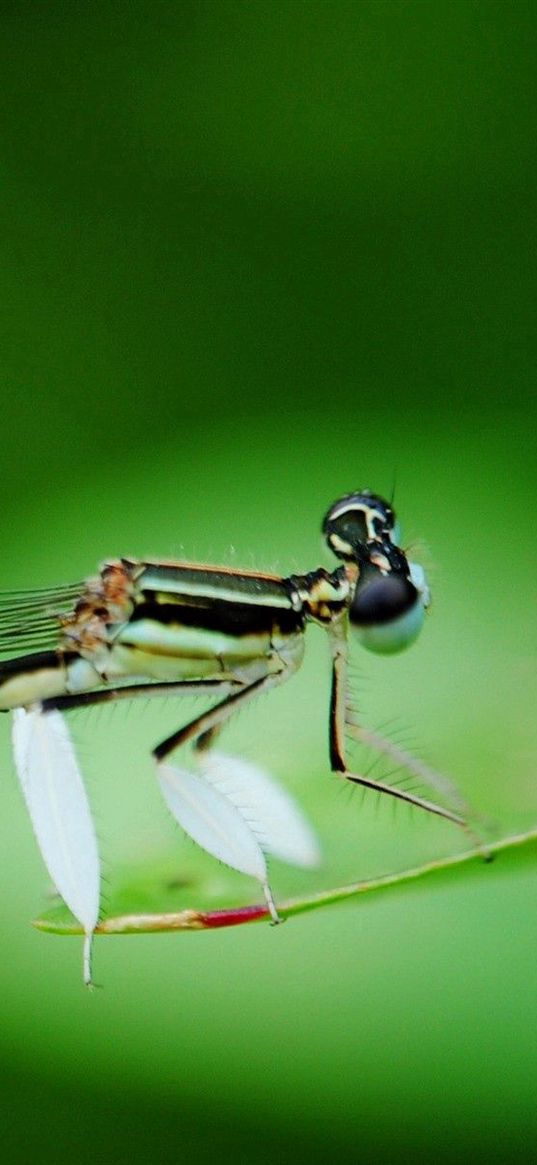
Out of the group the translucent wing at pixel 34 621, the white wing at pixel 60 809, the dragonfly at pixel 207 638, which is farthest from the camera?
the translucent wing at pixel 34 621

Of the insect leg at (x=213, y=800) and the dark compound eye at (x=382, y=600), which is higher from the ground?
the dark compound eye at (x=382, y=600)

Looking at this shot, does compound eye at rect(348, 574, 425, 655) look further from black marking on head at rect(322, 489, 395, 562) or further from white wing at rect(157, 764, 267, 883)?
white wing at rect(157, 764, 267, 883)

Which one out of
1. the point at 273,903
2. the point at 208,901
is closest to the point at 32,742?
the point at 208,901

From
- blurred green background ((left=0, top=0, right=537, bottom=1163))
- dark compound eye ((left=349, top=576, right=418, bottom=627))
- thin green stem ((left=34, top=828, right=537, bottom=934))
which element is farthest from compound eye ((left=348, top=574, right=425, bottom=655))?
thin green stem ((left=34, top=828, right=537, bottom=934))

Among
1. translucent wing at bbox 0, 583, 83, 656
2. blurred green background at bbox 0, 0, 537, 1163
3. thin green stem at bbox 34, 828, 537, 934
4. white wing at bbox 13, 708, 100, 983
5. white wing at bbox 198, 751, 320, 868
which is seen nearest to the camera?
thin green stem at bbox 34, 828, 537, 934

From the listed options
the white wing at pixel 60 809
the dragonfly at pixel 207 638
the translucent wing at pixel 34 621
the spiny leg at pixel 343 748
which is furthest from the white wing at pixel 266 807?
the translucent wing at pixel 34 621

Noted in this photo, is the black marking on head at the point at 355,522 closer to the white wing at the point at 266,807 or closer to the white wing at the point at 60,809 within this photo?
the white wing at the point at 266,807

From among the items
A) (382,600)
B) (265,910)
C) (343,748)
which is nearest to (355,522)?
(382,600)
